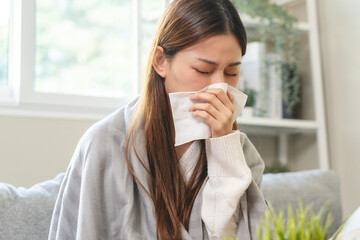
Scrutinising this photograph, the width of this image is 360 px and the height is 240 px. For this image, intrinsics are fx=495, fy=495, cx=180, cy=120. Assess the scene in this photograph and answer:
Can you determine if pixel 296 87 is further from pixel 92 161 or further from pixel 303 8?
pixel 92 161

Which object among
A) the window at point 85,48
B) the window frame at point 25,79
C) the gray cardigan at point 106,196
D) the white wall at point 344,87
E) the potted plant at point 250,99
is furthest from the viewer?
the white wall at point 344,87

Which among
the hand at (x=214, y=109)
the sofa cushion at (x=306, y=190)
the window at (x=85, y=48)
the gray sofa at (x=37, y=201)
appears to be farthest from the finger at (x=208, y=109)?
the window at (x=85, y=48)

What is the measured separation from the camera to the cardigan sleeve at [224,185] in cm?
122

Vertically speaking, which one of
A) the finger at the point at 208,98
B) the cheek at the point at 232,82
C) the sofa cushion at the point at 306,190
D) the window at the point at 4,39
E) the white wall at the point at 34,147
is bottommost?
the sofa cushion at the point at 306,190

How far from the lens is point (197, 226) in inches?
48.9

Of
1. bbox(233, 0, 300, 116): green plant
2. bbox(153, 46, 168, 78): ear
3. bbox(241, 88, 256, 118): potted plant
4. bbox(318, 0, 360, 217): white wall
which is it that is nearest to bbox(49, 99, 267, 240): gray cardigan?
bbox(153, 46, 168, 78): ear

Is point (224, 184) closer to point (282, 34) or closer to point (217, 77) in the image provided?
point (217, 77)

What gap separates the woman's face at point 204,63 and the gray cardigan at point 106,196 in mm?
179

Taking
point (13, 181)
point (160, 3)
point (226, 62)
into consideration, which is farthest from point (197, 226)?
point (160, 3)

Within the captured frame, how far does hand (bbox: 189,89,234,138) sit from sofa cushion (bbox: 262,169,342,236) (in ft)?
1.55

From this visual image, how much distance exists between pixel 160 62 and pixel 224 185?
350mm

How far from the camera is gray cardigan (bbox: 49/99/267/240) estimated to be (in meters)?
1.14

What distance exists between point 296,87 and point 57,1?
44.6 inches

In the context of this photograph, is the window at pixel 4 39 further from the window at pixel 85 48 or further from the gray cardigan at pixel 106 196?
the gray cardigan at pixel 106 196
